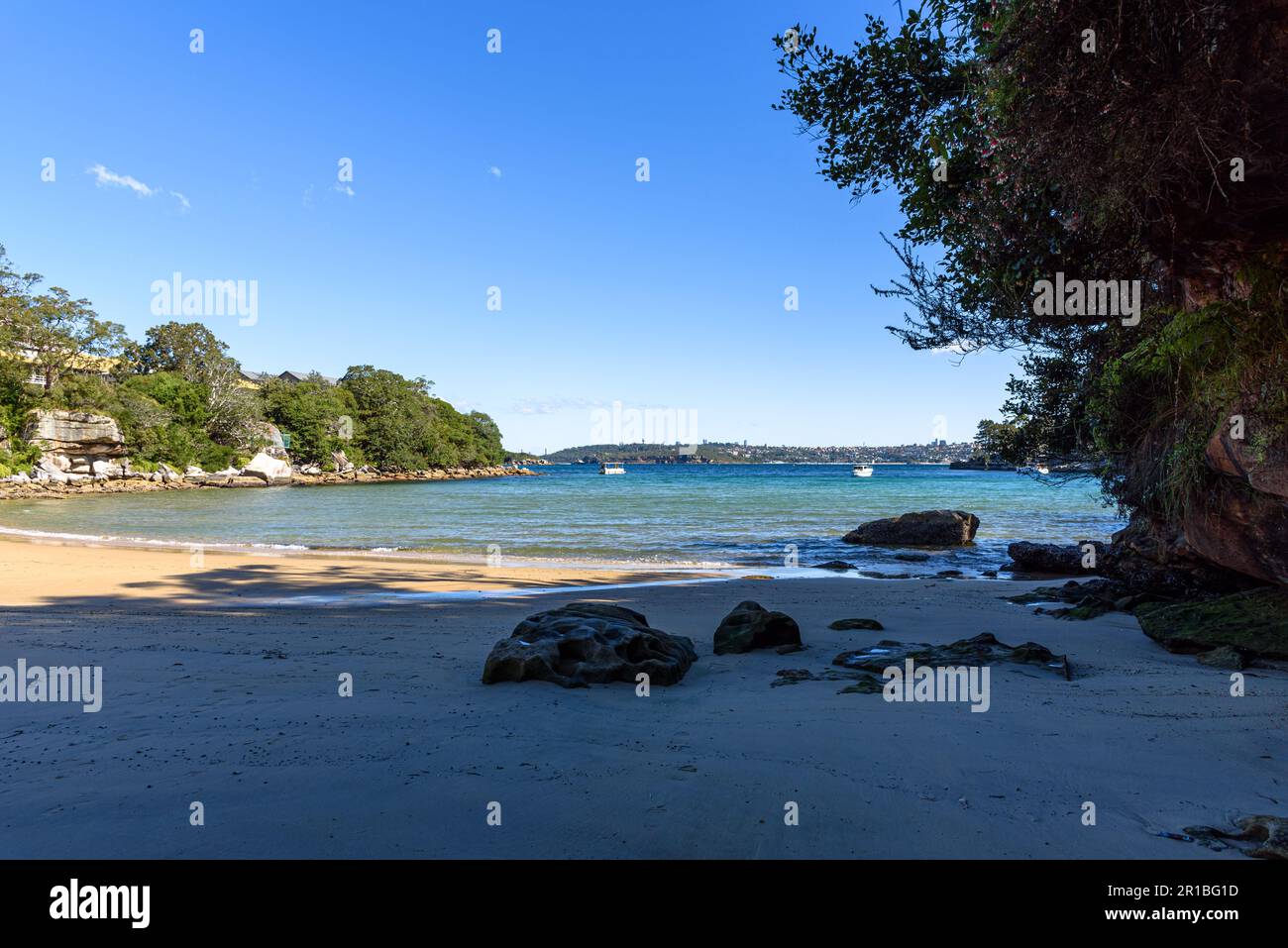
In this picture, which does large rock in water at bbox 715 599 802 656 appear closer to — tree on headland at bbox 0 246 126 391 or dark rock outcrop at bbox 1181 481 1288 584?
dark rock outcrop at bbox 1181 481 1288 584

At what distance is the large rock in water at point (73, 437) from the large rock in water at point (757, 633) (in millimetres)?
68746

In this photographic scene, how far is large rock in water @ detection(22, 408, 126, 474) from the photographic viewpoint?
5472cm

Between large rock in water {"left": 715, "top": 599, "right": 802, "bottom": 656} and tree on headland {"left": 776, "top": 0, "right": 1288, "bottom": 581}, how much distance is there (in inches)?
157

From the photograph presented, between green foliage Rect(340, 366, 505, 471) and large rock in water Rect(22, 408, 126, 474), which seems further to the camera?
green foliage Rect(340, 366, 505, 471)

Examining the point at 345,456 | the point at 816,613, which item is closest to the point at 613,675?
the point at 816,613

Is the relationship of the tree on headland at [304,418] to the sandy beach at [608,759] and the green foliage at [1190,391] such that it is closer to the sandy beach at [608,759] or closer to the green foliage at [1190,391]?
the sandy beach at [608,759]

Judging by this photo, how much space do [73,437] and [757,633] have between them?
70.0 meters

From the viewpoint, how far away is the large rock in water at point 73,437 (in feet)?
180

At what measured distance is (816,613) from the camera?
9.71m

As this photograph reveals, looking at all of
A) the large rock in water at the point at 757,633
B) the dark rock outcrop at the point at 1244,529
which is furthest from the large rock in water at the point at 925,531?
the large rock in water at the point at 757,633

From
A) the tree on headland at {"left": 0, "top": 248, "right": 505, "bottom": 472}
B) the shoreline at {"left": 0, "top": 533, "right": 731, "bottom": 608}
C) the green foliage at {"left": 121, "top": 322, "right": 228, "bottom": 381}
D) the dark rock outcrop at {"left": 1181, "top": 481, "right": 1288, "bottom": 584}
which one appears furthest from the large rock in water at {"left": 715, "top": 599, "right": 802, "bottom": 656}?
the green foliage at {"left": 121, "top": 322, "right": 228, "bottom": 381}

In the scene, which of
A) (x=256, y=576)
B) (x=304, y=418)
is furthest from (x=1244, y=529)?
(x=304, y=418)
